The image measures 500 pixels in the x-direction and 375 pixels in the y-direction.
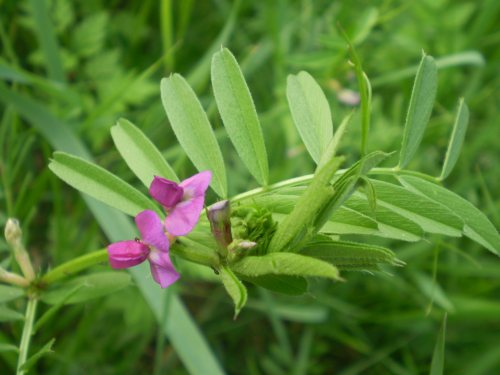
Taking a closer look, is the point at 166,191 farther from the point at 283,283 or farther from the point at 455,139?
the point at 455,139

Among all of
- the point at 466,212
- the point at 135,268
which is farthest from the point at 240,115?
the point at 135,268

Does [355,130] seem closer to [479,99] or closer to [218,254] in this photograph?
[479,99]

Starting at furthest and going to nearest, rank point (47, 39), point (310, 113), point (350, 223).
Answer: point (47, 39)
point (310, 113)
point (350, 223)

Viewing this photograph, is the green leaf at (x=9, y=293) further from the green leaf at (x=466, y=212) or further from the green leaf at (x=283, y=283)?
the green leaf at (x=466, y=212)

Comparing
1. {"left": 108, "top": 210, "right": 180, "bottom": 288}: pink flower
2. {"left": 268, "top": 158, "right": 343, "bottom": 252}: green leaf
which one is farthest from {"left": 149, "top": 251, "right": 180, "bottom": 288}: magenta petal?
{"left": 268, "top": 158, "right": 343, "bottom": 252}: green leaf

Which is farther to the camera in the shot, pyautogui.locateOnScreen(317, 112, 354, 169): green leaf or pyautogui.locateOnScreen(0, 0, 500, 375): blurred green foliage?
pyautogui.locateOnScreen(0, 0, 500, 375): blurred green foliage

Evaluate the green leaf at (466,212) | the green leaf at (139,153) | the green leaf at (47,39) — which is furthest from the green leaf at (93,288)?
the green leaf at (47,39)

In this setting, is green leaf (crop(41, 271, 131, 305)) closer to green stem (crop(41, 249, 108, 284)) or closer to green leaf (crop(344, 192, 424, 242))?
green stem (crop(41, 249, 108, 284))
